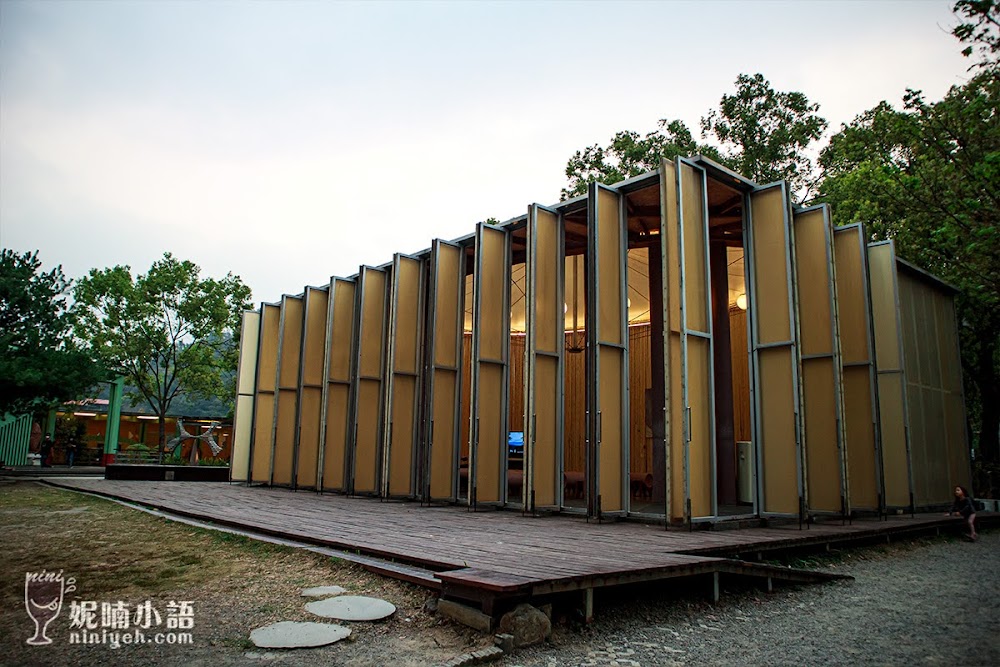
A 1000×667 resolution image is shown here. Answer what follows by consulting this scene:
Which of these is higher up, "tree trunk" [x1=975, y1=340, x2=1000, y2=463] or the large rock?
"tree trunk" [x1=975, y1=340, x2=1000, y2=463]

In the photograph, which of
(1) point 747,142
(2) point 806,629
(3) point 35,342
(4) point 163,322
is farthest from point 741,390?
(4) point 163,322

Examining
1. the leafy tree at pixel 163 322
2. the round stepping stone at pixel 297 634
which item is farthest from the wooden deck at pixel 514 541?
the leafy tree at pixel 163 322

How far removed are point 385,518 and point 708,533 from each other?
4384 millimetres

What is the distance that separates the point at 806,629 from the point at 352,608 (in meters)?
3.54

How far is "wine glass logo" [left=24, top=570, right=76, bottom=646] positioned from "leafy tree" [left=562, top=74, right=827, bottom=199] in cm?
2269

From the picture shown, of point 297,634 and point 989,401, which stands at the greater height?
point 989,401

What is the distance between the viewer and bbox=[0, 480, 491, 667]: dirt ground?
12.1ft

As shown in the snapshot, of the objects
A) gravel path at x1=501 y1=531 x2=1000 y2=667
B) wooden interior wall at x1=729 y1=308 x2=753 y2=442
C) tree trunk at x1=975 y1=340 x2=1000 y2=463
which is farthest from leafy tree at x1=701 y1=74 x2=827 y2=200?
gravel path at x1=501 y1=531 x2=1000 y2=667

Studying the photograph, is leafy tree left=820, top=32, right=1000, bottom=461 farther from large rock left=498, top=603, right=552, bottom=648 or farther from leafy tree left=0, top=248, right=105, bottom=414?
leafy tree left=0, top=248, right=105, bottom=414

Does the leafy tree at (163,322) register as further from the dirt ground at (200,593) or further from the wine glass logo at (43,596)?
the wine glass logo at (43,596)

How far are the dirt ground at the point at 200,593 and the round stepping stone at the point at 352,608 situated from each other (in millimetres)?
74

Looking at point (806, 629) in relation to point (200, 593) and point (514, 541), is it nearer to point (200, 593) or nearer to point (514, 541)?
point (514, 541)

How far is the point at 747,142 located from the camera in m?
26.2

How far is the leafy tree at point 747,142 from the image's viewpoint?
25.4 metres
